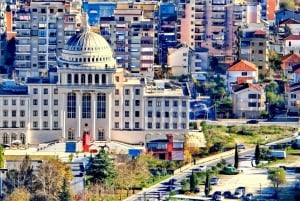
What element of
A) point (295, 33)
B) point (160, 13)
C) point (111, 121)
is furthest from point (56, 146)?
point (295, 33)

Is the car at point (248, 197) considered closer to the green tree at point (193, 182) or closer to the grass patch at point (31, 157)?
the green tree at point (193, 182)

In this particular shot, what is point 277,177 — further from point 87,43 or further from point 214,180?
point 87,43

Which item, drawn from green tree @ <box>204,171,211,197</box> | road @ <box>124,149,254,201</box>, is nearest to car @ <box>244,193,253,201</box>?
green tree @ <box>204,171,211,197</box>

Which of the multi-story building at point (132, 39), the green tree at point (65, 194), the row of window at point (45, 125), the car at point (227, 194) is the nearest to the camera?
the green tree at point (65, 194)

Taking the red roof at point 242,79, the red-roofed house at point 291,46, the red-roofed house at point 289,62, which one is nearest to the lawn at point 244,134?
the red roof at point 242,79

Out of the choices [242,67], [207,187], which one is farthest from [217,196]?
[242,67]

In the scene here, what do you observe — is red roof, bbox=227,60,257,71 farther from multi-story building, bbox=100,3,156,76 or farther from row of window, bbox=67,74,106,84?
row of window, bbox=67,74,106,84
